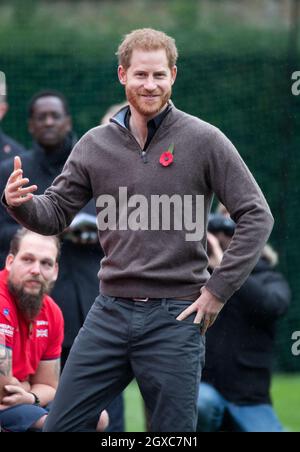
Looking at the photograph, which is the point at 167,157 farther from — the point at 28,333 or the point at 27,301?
the point at 28,333

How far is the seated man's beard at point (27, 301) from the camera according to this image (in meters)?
5.05

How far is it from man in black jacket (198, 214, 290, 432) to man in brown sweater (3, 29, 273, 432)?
6.38ft

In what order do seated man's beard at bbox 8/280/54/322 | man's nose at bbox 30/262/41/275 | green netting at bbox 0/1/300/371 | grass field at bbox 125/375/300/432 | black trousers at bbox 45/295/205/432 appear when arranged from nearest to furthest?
black trousers at bbox 45/295/205/432, seated man's beard at bbox 8/280/54/322, man's nose at bbox 30/262/41/275, grass field at bbox 125/375/300/432, green netting at bbox 0/1/300/371

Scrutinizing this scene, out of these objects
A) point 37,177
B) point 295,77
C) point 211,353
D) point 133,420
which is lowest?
point 133,420

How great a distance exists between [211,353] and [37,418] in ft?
5.57

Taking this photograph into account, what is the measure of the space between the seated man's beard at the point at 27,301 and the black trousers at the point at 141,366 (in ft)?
3.04

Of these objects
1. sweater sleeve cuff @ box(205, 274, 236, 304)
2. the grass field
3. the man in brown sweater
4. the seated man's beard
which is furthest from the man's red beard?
the grass field

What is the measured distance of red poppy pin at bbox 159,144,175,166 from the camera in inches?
163

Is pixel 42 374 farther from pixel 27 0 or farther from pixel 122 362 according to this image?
pixel 27 0

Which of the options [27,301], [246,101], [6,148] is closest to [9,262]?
[27,301]

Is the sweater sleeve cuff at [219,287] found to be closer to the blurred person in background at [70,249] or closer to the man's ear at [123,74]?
the man's ear at [123,74]

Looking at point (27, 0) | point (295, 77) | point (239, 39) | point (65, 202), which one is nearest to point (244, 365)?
point (65, 202)

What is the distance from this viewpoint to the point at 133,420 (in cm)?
810

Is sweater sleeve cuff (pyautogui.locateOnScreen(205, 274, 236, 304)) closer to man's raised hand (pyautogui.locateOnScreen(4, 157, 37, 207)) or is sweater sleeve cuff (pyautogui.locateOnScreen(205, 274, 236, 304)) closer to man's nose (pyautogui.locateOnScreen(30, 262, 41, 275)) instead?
man's raised hand (pyautogui.locateOnScreen(4, 157, 37, 207))
